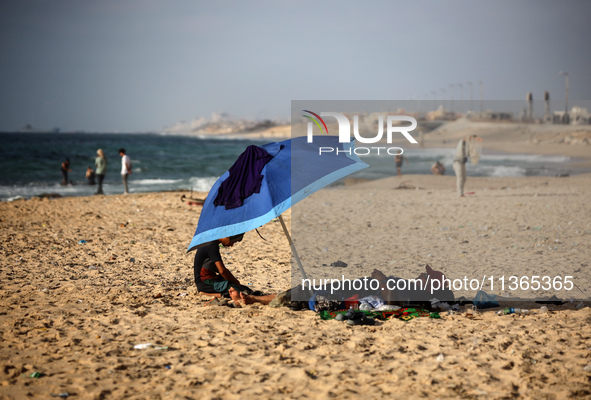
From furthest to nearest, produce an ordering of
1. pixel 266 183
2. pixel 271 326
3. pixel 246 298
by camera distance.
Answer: pixel 246 298, pixel 271 326, pixel 266 183

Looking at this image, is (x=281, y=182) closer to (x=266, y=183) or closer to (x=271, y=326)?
(x=266, y=183)

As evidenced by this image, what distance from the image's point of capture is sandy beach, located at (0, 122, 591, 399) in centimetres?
345

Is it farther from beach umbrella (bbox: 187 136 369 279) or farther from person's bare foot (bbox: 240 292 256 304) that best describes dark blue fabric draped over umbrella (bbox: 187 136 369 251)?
person's bare foot (bbox: 240 292 256 304)

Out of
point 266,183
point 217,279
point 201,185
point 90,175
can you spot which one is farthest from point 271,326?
point 201,185

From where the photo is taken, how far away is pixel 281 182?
448 cm

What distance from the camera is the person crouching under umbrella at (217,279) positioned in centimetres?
528

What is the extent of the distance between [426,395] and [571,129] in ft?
141

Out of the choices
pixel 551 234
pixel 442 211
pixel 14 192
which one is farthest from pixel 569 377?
pixel 14 192

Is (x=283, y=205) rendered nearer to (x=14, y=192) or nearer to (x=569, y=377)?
(x=569, y=377)

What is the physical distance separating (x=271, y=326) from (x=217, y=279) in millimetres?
1156

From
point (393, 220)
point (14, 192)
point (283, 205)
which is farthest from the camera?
point (14, 192)

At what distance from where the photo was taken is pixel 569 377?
3.48 m

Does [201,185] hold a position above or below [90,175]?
below

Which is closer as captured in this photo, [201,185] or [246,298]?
[246,298]
